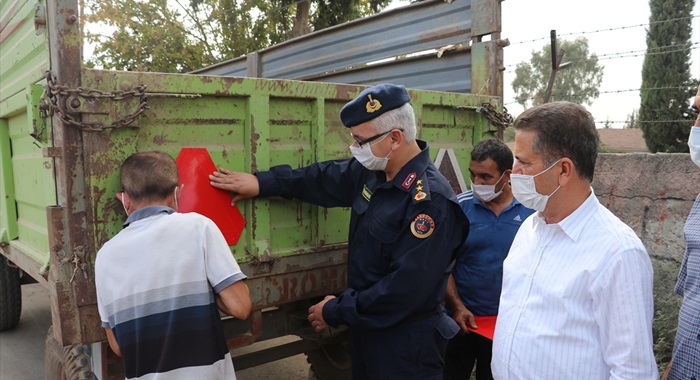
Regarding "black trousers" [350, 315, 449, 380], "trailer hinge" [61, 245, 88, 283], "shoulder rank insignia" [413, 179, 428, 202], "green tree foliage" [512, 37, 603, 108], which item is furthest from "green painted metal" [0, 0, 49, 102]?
"green tree foliage" [512, 37, 603, 108]

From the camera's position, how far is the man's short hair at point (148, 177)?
71.9 inches

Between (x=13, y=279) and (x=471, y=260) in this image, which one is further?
(x=13, y=279)

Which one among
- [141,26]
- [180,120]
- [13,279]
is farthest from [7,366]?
[141,26]

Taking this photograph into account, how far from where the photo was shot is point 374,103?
2104 millimetres

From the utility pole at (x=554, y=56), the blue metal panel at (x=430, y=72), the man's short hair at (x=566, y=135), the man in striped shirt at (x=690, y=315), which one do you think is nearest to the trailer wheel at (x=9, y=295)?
the blue metal panel at (x=430, y=72)

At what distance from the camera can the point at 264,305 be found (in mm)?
2383

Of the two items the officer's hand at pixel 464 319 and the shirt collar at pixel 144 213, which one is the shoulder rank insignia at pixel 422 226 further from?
the shirt collar at pixel 144 213

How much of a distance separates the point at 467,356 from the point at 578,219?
4.63ft

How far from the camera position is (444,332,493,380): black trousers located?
2598 millimetres

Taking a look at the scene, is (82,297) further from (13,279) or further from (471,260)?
(13,279)

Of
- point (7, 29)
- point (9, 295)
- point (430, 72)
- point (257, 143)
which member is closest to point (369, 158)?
point (257, 143)

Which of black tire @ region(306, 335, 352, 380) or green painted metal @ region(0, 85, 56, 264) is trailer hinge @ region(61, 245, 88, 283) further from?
black tire @ region(306, 335, 352, 380)

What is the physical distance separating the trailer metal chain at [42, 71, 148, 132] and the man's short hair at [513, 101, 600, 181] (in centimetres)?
143

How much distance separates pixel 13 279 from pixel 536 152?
180 inches
